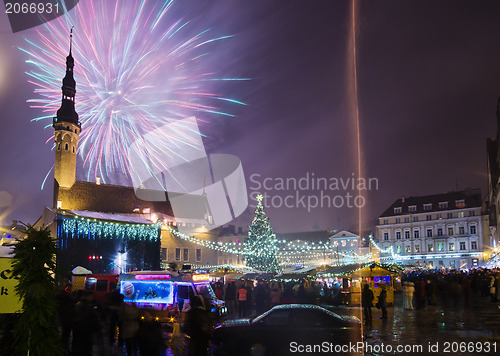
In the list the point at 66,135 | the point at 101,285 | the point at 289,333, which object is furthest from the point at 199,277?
the point at 66,135

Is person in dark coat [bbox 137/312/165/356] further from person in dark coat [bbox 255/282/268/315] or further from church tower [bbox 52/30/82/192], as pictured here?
church tower [bbox 52/30/82/192]

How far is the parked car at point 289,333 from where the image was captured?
10.6 m

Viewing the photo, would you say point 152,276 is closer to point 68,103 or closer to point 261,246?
point 261,246

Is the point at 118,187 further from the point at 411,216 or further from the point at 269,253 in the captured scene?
the point at 411,216

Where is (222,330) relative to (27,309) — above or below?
below

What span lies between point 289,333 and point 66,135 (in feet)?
161

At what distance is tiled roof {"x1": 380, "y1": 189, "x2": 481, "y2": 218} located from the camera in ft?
250

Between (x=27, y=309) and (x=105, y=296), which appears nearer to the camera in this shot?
(x=27, y=309)

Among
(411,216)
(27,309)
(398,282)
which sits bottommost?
(398,282)

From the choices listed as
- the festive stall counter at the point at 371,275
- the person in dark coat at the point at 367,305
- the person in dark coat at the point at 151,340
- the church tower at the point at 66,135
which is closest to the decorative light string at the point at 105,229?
the church tower at the point at 66,135

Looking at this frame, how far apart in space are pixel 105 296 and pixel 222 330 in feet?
39.3

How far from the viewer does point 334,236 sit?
307 feet

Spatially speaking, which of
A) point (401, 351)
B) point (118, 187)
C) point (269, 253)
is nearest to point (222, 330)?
point (401, 351)

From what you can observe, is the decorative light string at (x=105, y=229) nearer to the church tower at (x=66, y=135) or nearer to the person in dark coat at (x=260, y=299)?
the church tower at (x=66, y=135)
